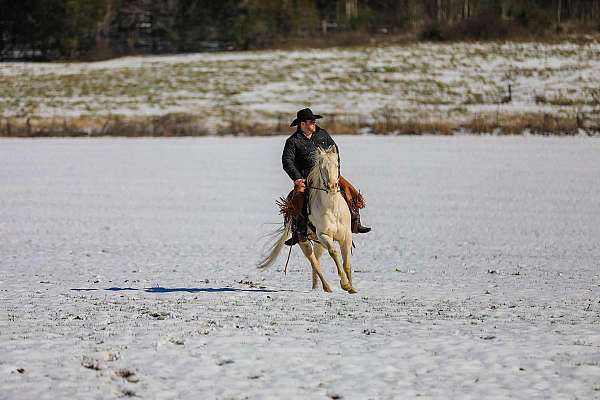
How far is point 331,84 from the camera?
56.4 meters

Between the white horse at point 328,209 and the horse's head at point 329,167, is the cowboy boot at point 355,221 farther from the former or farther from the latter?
the horse's head at point 329,167

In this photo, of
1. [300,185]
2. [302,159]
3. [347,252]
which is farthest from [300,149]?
[347,252]

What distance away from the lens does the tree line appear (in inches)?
3061

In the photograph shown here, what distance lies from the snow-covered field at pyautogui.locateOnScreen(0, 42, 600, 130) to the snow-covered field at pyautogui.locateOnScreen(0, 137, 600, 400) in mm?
14730

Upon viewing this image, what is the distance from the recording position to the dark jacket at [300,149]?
12.2 meters

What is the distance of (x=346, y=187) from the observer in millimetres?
12367

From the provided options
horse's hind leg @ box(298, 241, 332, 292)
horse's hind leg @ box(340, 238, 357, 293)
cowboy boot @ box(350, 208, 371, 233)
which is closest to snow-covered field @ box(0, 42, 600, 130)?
cowboy boot @ box(350, 208, 371, 233)

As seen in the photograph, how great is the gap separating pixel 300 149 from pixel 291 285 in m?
2.32

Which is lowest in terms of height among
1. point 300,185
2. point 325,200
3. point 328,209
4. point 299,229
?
point 299,229

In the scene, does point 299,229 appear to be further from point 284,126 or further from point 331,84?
point 331,84

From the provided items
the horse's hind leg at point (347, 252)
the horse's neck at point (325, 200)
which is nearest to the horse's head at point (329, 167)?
the horse's neck at point (325, 200)

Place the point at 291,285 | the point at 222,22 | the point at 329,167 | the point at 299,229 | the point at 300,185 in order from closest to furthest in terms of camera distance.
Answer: the point at 329,167 < the point at 300,185 < the point at 299,229 < the point at 291,285 < the point at 222,22

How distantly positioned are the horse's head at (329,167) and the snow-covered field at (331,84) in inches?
1294

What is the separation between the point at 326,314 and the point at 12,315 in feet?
10.4
